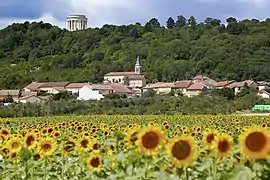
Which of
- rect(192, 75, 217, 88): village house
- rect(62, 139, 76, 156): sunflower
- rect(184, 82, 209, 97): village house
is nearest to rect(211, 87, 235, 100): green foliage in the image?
rect(184, 82, 209, 97): village house

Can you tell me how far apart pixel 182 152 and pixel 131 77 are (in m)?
111

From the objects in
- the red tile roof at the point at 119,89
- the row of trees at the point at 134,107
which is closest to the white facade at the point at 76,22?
the red tile roof at the point at 119,89

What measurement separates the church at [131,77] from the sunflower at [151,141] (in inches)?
4207

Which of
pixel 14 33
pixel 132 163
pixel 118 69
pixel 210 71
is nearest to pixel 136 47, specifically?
pixel 118 69

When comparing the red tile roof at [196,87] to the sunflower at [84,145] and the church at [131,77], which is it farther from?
the sunflower at [84,145]

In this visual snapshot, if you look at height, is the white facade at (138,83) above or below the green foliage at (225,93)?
above

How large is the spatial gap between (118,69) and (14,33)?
24.1 metres

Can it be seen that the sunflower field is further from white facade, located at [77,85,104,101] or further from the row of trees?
white facade, located at [77,85,104,101]

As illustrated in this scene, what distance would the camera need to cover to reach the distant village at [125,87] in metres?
85.4

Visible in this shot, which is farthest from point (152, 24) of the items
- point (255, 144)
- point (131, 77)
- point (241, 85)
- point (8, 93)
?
point (255, 144)

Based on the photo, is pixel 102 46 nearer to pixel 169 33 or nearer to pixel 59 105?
pixel 169 33

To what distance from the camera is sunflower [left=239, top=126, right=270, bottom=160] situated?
268cm

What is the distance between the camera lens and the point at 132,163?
Result: 3.45 metres

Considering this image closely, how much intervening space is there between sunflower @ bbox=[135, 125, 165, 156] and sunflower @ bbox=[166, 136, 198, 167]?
25 cm
